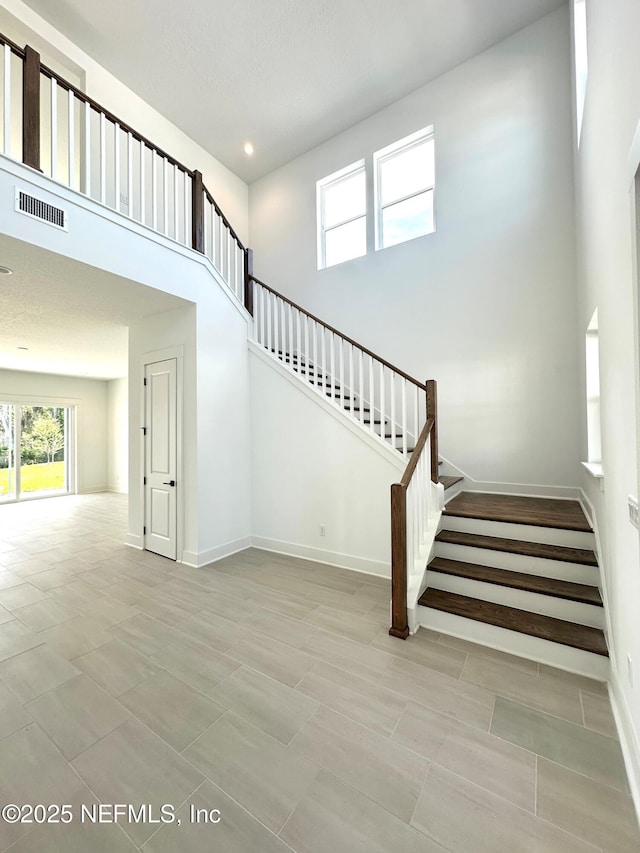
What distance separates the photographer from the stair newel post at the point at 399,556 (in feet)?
8.09

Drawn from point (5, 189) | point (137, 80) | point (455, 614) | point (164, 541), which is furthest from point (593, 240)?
point (137, 80)

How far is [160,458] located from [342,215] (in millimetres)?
4666

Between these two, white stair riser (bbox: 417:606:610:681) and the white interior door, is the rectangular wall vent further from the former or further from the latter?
white stair riser (bbox: 417:606:610:681)

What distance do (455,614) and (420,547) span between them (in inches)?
22.1

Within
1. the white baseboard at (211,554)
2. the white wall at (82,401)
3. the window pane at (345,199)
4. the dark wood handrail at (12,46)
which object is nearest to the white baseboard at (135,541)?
the white baseboard at (211,554)

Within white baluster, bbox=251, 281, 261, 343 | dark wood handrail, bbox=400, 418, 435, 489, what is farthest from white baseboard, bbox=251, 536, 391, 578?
white baluster, bbox=251, 281, 261, 343

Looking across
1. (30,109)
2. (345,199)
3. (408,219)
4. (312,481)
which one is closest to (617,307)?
(312,481)

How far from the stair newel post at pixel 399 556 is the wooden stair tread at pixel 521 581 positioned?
0.50 metres

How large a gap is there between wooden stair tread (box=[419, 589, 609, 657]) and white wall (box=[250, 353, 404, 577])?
88cm

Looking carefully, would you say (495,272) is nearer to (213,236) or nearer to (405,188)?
Result: (405,188)

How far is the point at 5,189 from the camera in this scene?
245 centimetres

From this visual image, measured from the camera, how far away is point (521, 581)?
8.42 feet

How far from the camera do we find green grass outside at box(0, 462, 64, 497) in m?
7.37

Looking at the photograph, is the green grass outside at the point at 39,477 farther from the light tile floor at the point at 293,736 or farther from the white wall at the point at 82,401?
the light tile floor at the point at 293,736
